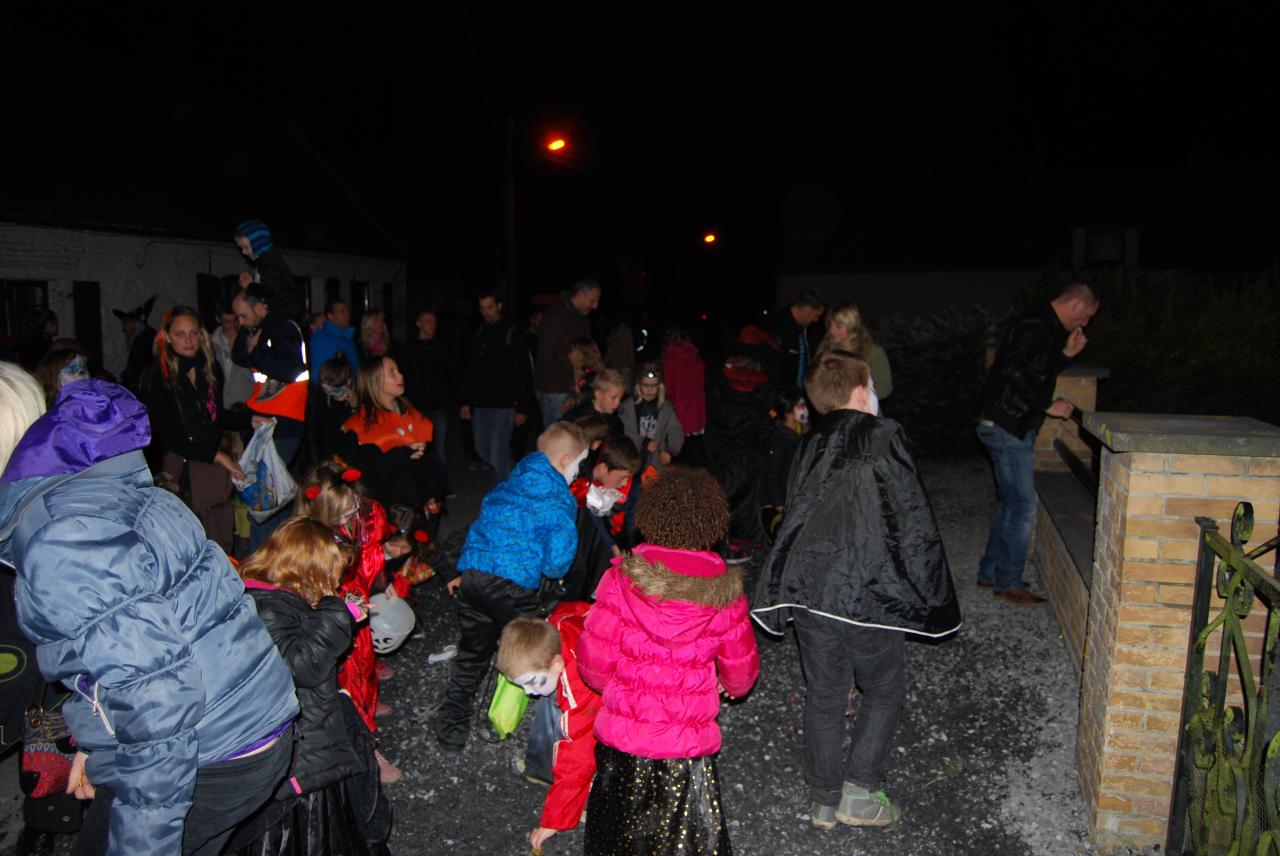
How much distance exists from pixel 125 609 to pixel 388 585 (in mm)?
2604

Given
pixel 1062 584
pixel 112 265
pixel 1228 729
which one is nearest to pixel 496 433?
pixel 1062 584

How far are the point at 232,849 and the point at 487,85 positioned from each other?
1396cm

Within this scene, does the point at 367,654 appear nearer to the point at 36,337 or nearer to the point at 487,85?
the point at 36,337

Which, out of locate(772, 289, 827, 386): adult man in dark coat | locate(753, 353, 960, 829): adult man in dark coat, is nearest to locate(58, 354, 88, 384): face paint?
locate(753, 353, 960, 829): adult man in dark coat

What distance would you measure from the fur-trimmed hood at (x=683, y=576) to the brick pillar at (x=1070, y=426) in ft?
14.9

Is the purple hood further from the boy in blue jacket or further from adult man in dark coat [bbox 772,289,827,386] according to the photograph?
adult man in dark coat [bbox 772,289,827,386]

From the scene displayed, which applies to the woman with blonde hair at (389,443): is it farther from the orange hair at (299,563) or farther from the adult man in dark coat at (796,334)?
the adult man in dark coat at (796,334)

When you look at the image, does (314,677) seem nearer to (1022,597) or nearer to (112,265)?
(1022,597)

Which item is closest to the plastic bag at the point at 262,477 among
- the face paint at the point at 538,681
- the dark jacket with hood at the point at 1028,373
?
the face paint at the point at 538,681

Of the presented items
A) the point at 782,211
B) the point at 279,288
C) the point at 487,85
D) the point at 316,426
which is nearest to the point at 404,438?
the point at 316,426

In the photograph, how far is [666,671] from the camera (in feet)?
9.93

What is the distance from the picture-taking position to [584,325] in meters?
9.06

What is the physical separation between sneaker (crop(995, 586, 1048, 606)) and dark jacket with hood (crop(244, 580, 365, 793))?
455 centimetres

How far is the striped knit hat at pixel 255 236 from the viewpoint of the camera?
229 inches
